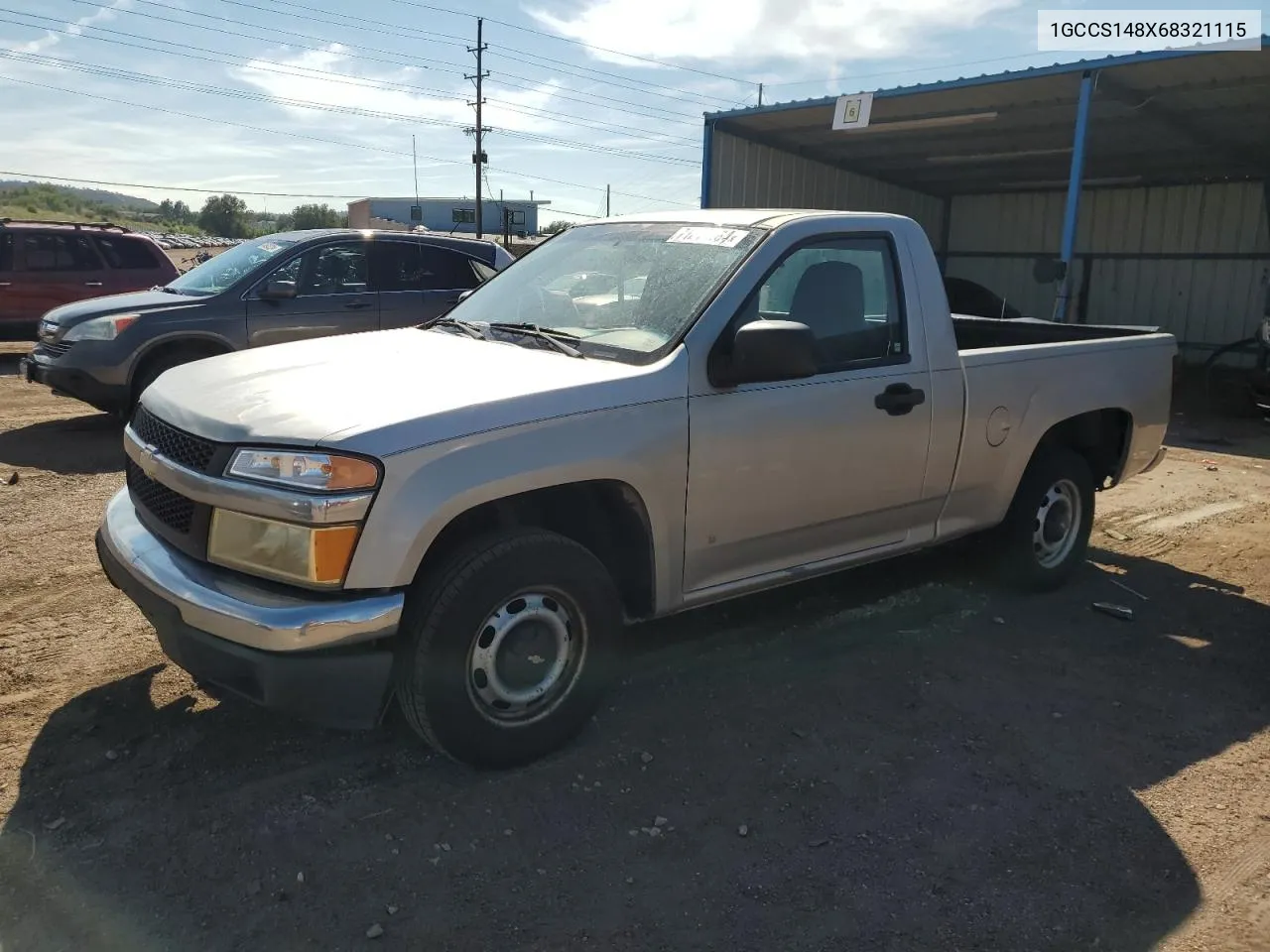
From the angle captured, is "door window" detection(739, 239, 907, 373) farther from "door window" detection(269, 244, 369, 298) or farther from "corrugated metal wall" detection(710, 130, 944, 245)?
"corrugated metal wall" detection(710, 130, 944, 245)

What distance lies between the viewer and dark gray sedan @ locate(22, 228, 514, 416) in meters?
8.08

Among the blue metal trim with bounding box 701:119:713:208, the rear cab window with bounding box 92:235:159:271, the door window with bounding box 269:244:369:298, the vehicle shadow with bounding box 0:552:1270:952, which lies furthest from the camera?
the blue metal trim with bounding box 701:119:713:208

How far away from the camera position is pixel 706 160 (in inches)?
613

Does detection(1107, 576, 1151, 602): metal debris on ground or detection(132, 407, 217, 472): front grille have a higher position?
detection(132, 407, 217, 472): front grille

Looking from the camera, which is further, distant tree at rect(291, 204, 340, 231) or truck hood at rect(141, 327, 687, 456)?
distant tree at rect(291, 204, 340, 231)

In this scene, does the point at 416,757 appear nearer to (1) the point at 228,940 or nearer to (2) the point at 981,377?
(1) the point at 228,940

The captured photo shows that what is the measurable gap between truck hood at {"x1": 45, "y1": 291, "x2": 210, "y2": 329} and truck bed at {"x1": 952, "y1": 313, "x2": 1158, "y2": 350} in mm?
6355

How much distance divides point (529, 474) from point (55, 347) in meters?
7.07

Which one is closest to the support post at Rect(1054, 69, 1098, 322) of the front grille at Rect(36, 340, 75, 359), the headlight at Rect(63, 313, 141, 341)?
the headlight at Rect(63, 313, 141, 341)

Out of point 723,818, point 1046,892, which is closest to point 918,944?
point 1046,892

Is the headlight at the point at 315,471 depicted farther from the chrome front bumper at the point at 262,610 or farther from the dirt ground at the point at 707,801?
the dirt ground at the point at 707,801

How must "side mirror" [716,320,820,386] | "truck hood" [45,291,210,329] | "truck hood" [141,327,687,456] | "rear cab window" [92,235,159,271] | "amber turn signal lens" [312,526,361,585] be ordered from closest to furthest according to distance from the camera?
"amber turn signal lens" [312,526,361,585], "truck hood" [141,327,687,456], "side mirror" [716,320,820,386], "truck hood" [45,291,210,329], "rear cab window" [92,235,159,271]

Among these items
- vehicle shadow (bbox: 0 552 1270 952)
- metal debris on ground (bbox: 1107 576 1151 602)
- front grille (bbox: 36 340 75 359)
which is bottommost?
vehicle shadow (bbox: 0 552 1270 952)

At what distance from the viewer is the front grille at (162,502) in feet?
9.99
